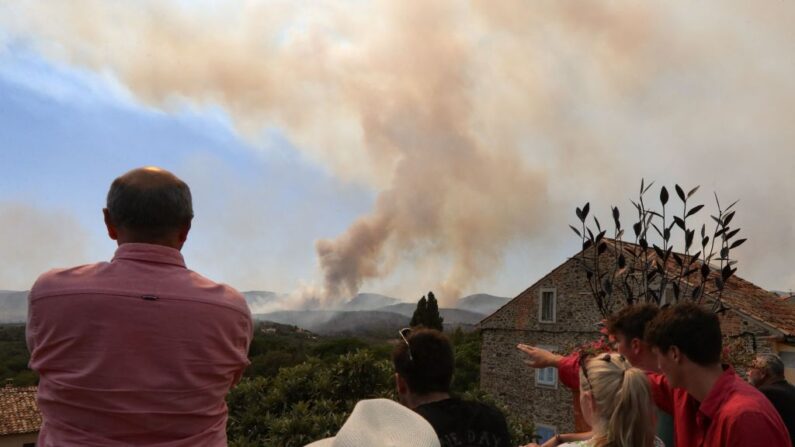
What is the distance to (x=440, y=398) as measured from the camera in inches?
104

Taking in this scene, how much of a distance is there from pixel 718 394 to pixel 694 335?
0.25 meters

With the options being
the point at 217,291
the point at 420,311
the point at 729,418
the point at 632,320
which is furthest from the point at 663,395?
the point at 420,311

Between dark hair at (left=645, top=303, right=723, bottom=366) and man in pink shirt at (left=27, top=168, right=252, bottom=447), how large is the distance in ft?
6.08

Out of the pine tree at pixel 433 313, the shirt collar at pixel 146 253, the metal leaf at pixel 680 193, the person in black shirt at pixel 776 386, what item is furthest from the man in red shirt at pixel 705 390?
the pine tree at pixel 433 313

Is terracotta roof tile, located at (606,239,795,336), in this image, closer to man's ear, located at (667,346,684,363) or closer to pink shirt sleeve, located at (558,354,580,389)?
pink shirt sleeve, located at (558,354,580,389)

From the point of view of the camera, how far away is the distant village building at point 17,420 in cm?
2591

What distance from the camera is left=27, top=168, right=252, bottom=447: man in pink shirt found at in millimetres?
1645

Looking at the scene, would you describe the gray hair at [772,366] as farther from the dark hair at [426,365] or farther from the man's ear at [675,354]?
Result: the dark hair at [426,365]

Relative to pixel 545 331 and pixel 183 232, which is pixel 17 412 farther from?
pixel 183 232

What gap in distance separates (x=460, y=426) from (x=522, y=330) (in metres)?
23.5

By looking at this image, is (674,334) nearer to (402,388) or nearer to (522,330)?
(402,388)

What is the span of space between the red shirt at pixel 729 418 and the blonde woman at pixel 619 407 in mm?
259

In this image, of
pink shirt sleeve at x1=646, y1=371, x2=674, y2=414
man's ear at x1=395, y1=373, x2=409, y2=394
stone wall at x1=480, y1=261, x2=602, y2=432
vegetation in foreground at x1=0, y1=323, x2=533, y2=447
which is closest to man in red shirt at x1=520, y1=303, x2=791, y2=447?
pink shirt sleeve at x1=646, y1=371, x2=674, y2=414

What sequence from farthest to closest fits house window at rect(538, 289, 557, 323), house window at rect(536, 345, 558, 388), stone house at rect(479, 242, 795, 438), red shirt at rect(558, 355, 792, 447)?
house window at rect(538, 289, 557, 323)
house window at rect(536, 345, 558, 388)
stone house at rect(479, 242, 795, 438)
red shirt at rect(558, 355, 792, 447)
